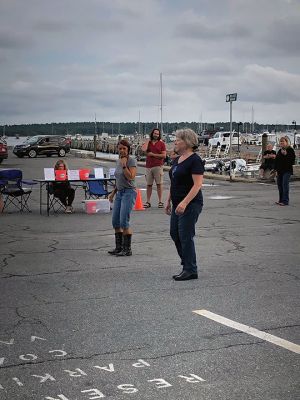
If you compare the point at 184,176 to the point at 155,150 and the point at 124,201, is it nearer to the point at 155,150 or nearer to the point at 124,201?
the point at 124,201

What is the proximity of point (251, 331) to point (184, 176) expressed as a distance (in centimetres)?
270

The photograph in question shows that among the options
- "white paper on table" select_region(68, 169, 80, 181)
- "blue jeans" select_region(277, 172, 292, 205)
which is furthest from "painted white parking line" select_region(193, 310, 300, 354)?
"blue jeans" select_region(277, 172, 292, 205)

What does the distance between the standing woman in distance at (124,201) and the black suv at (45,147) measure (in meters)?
44.1

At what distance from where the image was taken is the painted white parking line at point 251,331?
543cm

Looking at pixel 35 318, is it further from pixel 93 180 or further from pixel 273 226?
pixel 93 180

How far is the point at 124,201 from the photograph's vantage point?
10.2 meters

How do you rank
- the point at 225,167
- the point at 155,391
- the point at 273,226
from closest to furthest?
the point at 155,391
the point at 273,226
the point at 225,167

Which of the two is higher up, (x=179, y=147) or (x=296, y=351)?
(x=179, y=147)

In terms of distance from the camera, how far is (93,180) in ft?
55.7

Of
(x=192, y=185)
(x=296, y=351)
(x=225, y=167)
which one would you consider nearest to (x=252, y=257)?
(x=192, y=185)

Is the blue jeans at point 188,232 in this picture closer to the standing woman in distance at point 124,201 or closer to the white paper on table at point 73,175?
the standing woman in distance at point 124,201

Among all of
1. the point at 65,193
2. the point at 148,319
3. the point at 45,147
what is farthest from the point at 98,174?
the point at 45,147

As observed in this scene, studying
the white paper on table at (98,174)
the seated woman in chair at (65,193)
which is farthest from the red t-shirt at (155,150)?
the seated woman in chair at (65,193)

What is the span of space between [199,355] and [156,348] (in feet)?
1.26
